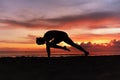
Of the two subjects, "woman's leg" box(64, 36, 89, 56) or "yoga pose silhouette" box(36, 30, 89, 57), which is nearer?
"yoga pose silhouette" box(36, 30, 89, 57)

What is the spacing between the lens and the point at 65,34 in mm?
21219
